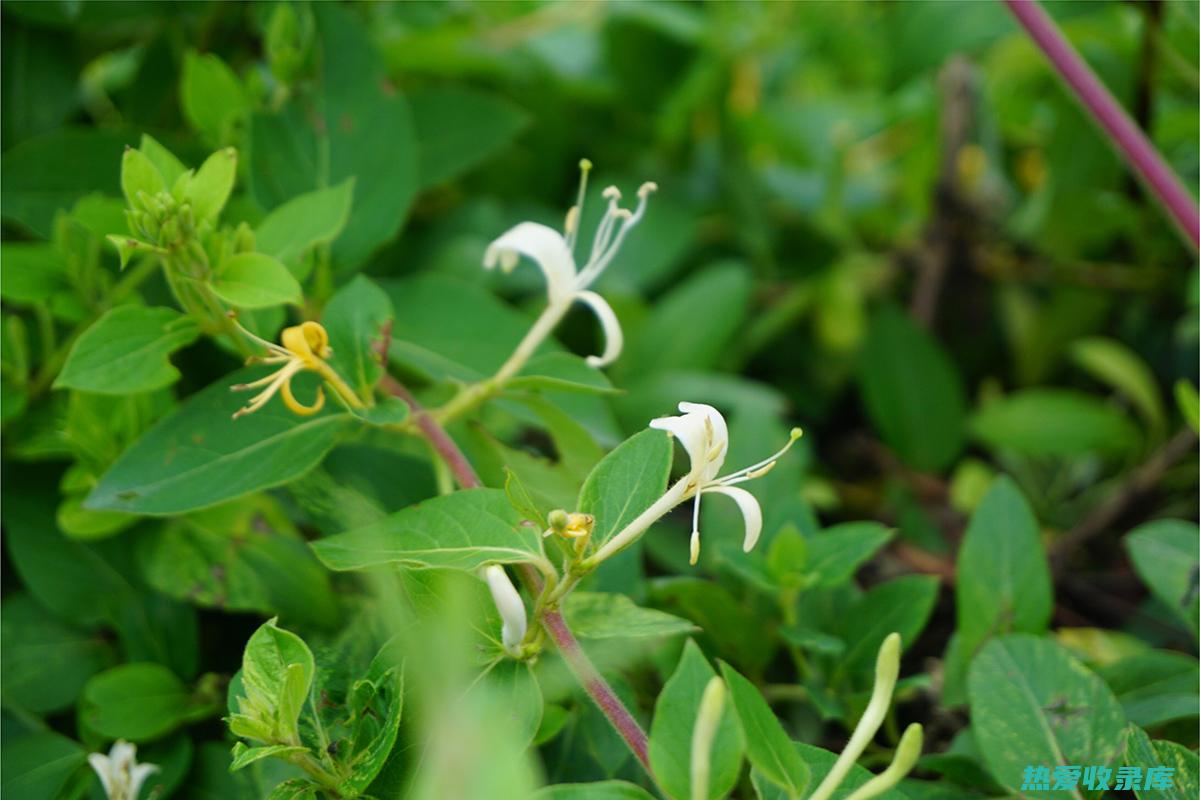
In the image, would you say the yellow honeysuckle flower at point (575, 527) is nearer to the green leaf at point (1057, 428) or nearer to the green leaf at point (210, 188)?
the green leaf at point (210, 188)

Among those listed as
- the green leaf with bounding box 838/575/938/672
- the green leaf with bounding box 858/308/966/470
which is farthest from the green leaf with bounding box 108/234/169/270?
the green leaf with bounding box 858/308/966/470

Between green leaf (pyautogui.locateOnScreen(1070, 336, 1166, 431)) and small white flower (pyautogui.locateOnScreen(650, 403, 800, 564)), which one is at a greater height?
small white flower (pyautogui.locateOnScreen(650, 403, 800, 564))

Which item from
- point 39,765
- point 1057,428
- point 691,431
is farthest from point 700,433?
point 1057,428

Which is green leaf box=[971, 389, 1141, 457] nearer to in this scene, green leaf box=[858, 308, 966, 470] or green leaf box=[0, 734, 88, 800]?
green leaf box=[858, 308, 966, 470]

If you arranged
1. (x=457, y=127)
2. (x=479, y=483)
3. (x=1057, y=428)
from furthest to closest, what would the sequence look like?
1. (x=1057, y=428)
2. (x=457, y=127)
3. (x=479, y=483)

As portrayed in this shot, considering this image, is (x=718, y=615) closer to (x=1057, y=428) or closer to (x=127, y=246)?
(x=127, y=246)

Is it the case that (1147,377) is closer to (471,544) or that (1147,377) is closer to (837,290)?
(837,290)

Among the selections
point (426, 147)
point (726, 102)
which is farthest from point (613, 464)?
point (726, 102)
